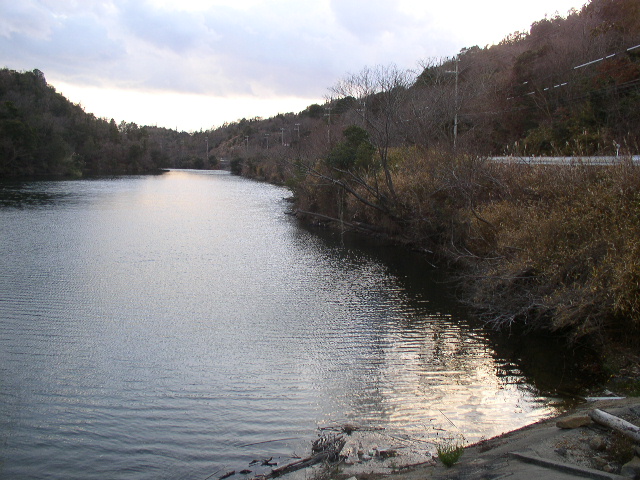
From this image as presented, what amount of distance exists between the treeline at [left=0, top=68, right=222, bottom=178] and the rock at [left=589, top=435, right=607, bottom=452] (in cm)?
8019

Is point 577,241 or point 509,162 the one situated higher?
point 509,162

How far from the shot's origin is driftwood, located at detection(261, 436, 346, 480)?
7438 millimetres

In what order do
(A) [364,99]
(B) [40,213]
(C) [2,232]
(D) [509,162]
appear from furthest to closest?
(B) [40,213]
(A) [364,99]
(C) [2,232]
(D) [509,162]

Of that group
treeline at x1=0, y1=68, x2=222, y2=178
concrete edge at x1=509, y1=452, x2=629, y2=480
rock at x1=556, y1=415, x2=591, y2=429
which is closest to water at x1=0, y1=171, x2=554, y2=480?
rock at x1=556, y1=415, x2=591, y2=429

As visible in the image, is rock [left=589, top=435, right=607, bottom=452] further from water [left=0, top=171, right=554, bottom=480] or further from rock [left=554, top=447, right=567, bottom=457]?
water [left=0, top=171, right=554, bottom=480]

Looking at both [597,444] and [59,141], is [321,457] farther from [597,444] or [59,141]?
[59,141]

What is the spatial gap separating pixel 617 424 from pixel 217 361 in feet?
25.7

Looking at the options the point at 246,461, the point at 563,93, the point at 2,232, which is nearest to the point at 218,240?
the point at 2,232

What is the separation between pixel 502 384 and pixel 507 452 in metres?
4.13

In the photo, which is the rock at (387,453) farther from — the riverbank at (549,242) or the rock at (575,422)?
Result: the riverbank at (549,242)

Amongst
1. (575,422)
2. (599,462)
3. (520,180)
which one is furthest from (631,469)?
(520,180)

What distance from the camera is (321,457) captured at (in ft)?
25.5

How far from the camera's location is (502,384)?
10.9 metres

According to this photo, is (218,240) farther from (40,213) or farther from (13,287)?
(40,213)
